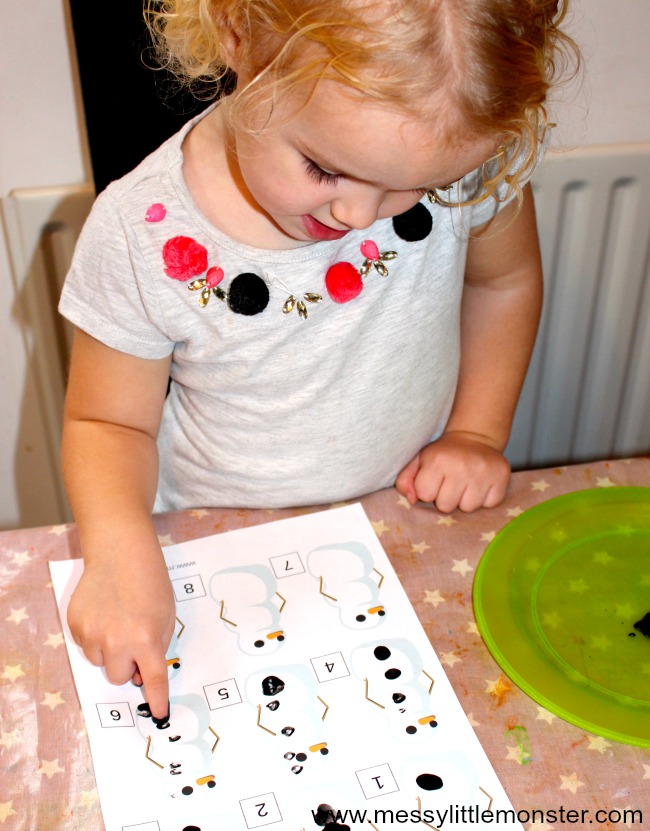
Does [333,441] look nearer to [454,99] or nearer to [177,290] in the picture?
[177,290]

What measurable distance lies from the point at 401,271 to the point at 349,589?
0.28m

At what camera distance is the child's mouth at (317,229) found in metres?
0.60

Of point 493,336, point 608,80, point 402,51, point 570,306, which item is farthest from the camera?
point 570,306

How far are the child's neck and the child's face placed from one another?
0.09m

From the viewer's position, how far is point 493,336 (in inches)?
34.6

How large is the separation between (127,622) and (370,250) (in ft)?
1.15

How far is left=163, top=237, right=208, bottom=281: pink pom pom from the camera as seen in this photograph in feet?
2.21

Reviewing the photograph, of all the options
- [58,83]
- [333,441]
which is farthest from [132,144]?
[333,441]

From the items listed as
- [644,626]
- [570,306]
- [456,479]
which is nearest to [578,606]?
[644,626]

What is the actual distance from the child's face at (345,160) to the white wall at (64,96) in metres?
0.44

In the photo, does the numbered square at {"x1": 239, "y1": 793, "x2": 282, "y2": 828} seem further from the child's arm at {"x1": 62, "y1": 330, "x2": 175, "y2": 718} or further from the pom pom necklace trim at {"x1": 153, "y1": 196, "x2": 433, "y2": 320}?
the pom pom necklace trim at {"x1": 153, "y1": 196, "x2": 433, "y2": 320}

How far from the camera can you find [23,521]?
1301mm

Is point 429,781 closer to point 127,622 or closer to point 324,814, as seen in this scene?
point 324,814

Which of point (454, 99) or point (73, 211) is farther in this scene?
point (73, 211)
